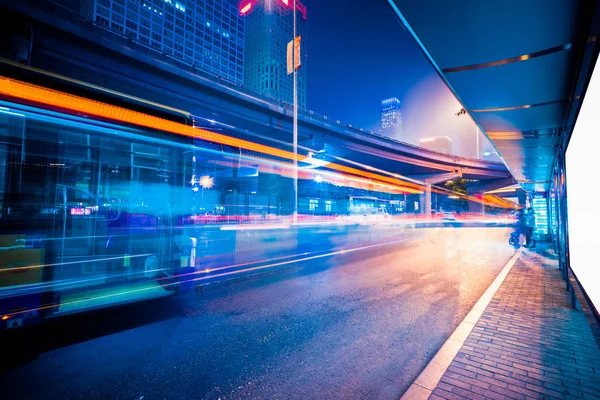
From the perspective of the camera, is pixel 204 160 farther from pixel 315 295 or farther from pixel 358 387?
pixel 358 387

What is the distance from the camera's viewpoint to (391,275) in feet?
27.1

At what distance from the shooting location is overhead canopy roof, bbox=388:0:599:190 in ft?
7.77

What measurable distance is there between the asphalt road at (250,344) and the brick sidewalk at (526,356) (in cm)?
44

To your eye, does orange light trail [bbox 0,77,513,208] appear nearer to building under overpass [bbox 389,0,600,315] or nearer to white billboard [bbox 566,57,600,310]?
building under overpass [bbox 389,0,600,315]

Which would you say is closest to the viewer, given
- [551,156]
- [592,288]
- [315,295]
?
[592,288]

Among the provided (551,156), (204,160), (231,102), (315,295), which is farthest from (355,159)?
(315,295)

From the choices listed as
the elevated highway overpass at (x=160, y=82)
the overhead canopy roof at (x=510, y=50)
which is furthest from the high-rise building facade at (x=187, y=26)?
the overhead canopy roof at (x=510, y=50)

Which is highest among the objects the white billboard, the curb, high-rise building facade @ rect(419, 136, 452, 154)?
high-rise building facade @ rect(419, 136, 452, 154)

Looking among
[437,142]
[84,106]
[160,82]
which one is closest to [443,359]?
[84,106]

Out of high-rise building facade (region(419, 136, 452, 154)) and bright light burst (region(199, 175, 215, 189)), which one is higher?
high-rise building facade (region(419, 136, 452, 154))

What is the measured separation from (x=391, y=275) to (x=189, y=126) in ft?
22.9

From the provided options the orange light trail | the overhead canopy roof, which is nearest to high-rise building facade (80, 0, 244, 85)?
the orange light trail

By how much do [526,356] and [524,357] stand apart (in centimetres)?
5

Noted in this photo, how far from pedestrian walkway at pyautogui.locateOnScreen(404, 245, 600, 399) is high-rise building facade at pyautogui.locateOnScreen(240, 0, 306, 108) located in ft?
305
